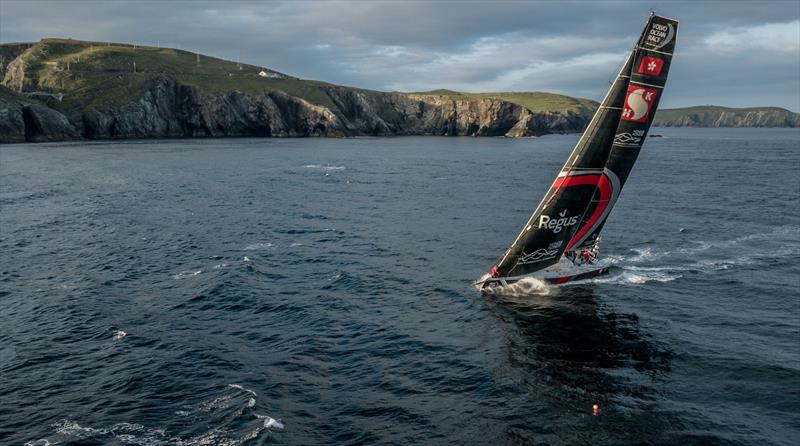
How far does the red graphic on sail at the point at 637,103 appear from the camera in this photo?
1577 inches

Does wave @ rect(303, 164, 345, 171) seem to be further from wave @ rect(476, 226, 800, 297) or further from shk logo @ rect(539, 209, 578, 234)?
shk logo @ rect(539, 209, 578, 234)

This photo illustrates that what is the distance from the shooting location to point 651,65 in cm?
3938

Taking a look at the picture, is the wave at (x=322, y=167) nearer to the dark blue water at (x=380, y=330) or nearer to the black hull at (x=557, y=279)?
the dark blue water at (x=380, y=330)

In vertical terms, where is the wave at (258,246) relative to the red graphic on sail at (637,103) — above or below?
below

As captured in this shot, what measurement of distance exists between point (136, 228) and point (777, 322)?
6243 cm

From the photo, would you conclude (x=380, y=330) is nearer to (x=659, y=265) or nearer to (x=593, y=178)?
(x=593, y=178)

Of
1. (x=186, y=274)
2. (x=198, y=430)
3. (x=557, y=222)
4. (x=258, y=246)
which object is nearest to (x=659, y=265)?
(x=557, y=222)

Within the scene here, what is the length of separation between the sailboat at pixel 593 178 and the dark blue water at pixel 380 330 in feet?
8.88

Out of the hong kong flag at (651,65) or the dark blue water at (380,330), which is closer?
the dark blue water at (380,330)

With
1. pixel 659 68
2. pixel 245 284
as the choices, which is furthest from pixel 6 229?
pixel 659 68

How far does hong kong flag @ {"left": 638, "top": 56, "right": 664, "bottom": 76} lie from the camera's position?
39125 millimetres

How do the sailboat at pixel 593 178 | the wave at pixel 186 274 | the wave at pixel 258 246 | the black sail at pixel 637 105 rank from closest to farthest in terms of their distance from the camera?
1. the black sail at pixel 637 105
2. the sailboat at pixel 593 178
3. the wave at pixel 186 274
4. the wave at pixel 258 246

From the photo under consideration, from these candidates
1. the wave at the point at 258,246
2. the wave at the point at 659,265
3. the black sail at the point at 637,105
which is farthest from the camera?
the wave at the point at 258,246

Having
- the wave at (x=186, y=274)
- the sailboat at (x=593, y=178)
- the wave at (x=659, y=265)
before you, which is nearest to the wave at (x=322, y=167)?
the wave at (x=186, y=274)
